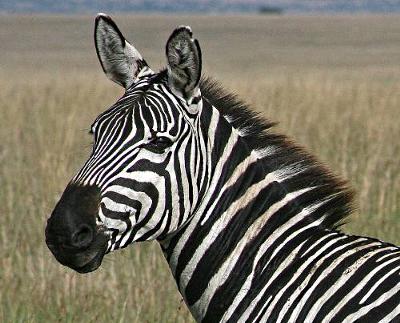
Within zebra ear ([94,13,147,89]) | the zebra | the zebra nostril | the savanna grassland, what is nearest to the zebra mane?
the zebra

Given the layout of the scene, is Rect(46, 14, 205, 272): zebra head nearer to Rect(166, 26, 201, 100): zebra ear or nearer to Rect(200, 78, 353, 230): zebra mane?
Rect(166, 26, 201, 100): zebra ear

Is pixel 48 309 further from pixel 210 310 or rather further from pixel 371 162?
pixel 371 162

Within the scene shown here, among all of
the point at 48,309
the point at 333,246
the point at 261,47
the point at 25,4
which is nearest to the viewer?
the point at 333,246

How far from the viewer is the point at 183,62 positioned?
11.3ft

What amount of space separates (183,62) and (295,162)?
0.59m

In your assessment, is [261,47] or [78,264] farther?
[261,47]

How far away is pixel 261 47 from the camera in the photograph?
51281 millimetres

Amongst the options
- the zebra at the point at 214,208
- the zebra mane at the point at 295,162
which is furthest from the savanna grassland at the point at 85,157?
the zebra at the point at 214,208

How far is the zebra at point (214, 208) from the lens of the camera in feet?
10.7

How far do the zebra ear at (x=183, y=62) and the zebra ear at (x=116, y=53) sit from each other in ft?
0.95

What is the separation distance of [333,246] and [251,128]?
1.86 feet

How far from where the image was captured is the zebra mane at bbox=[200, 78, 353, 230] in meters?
3.58

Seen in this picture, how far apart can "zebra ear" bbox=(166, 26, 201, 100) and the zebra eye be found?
0.21m

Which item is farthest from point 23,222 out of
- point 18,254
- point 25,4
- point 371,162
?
point 25,4
